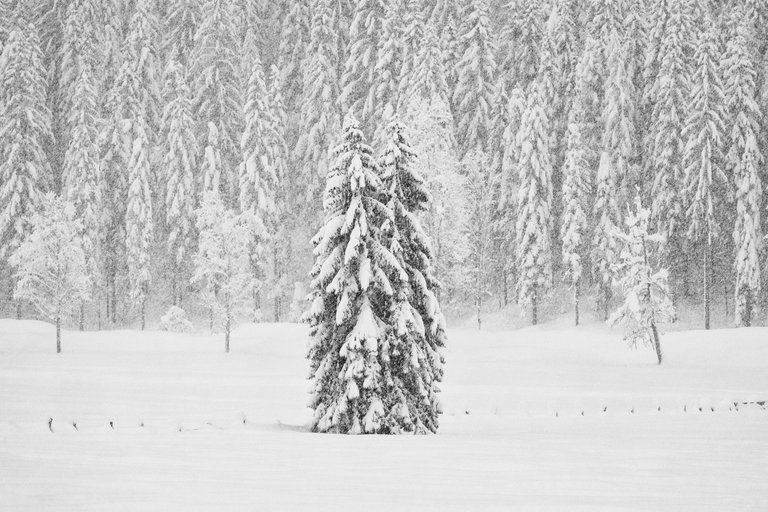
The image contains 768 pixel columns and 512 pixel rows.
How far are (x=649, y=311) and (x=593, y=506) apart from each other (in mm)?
31512

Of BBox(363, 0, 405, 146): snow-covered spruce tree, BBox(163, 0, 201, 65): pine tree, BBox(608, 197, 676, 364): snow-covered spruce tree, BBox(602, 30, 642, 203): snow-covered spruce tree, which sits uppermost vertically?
BBox(163, 0, 201, 65): pine tree

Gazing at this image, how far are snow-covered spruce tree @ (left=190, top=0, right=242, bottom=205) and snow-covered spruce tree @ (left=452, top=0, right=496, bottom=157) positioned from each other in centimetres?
1890

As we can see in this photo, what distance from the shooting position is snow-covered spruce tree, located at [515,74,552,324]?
49719mm

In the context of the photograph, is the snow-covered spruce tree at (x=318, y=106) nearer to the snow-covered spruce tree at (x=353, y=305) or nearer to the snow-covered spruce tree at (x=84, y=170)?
the snow-covered spruce tree at (x=84, y=170)

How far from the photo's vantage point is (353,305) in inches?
641

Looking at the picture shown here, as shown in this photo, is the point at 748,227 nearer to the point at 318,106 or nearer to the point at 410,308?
the point at 318,106

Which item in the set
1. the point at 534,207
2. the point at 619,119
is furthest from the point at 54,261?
the point at 619,119

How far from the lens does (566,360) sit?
37.7m

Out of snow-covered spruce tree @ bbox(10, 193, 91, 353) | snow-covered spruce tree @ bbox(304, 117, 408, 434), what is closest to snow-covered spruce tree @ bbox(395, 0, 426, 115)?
snow-covered spruce tree @ bbox(10, 193, 91, 353)

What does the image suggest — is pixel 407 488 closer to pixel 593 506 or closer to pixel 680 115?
pixel 593 506

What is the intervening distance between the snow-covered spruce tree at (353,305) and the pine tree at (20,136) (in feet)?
146

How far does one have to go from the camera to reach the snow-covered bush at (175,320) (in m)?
52.9

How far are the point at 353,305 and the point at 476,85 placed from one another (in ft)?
147

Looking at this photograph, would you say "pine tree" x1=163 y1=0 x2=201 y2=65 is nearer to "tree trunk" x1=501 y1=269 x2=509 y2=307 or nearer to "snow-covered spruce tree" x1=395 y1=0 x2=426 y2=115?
"snow-covered spruce tree" x1=395 y1=0 x2=426 y2=115
